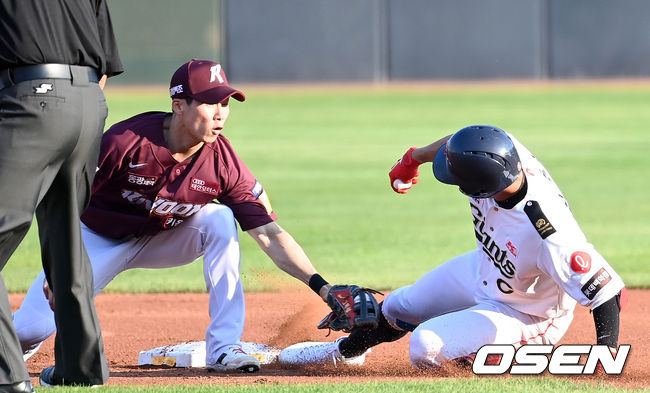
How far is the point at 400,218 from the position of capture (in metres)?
10.8

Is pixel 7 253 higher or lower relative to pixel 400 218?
higher

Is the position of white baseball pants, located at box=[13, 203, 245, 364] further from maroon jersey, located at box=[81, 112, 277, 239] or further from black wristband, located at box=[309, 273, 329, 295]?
black wristband, located at box=[309, 273, 329, 295]

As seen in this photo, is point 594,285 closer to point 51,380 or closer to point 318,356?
point 318,356

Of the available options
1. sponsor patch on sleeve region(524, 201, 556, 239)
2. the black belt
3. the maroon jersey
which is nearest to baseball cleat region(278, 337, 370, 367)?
the maroon jersey

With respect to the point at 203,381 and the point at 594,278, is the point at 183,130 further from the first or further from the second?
the point at 594,278

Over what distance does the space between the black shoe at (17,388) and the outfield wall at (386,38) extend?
102ft

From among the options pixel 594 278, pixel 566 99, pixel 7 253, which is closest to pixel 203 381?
pixel 7 253

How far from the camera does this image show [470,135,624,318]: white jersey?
174 inches

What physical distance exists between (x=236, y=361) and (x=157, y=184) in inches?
37.5

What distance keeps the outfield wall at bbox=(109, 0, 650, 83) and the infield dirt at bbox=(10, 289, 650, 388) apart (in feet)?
90.3

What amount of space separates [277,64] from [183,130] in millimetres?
30245

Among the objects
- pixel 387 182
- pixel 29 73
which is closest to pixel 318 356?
pixel 29 73

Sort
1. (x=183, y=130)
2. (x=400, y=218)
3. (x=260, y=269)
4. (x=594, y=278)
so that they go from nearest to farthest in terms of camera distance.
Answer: (x=594, y=278) → (x=183, y=130) → (x=260, y=269) → (x=400, y=218)

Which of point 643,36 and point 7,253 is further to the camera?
point 643,36
